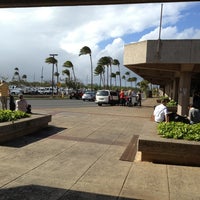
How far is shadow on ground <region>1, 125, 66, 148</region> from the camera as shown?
32.6 ft

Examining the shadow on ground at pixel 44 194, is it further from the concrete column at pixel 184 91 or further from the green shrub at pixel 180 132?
the concrete column at pixel 184 91

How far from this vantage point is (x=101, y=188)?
20.2ft

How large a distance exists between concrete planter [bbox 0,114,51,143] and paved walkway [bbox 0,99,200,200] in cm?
29

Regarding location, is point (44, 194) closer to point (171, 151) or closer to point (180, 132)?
point (171, 151)

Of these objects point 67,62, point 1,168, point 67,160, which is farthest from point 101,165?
point 67,62

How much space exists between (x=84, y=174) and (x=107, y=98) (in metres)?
27.7

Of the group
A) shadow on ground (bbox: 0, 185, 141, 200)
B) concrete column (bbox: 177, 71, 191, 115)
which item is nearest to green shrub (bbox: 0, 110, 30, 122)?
shadow on ground (bbox: 0, 185, 141, 200)

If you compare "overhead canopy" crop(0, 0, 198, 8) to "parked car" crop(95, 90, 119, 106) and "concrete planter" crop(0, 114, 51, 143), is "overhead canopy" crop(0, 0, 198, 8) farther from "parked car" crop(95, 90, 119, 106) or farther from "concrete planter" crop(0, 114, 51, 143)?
"parked car" crop(95, 90, 119, 106)

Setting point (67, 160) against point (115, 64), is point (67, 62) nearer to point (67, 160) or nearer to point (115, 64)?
point (115, 64)

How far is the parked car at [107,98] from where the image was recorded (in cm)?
3450

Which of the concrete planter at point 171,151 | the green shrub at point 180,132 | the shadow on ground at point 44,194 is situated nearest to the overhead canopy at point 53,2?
the shadow on ground at point 44,194

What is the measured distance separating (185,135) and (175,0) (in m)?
4.59

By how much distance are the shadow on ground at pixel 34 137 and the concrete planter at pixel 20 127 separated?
0.50 feet

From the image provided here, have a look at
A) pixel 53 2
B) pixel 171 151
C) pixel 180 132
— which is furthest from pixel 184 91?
pixel 53 2
